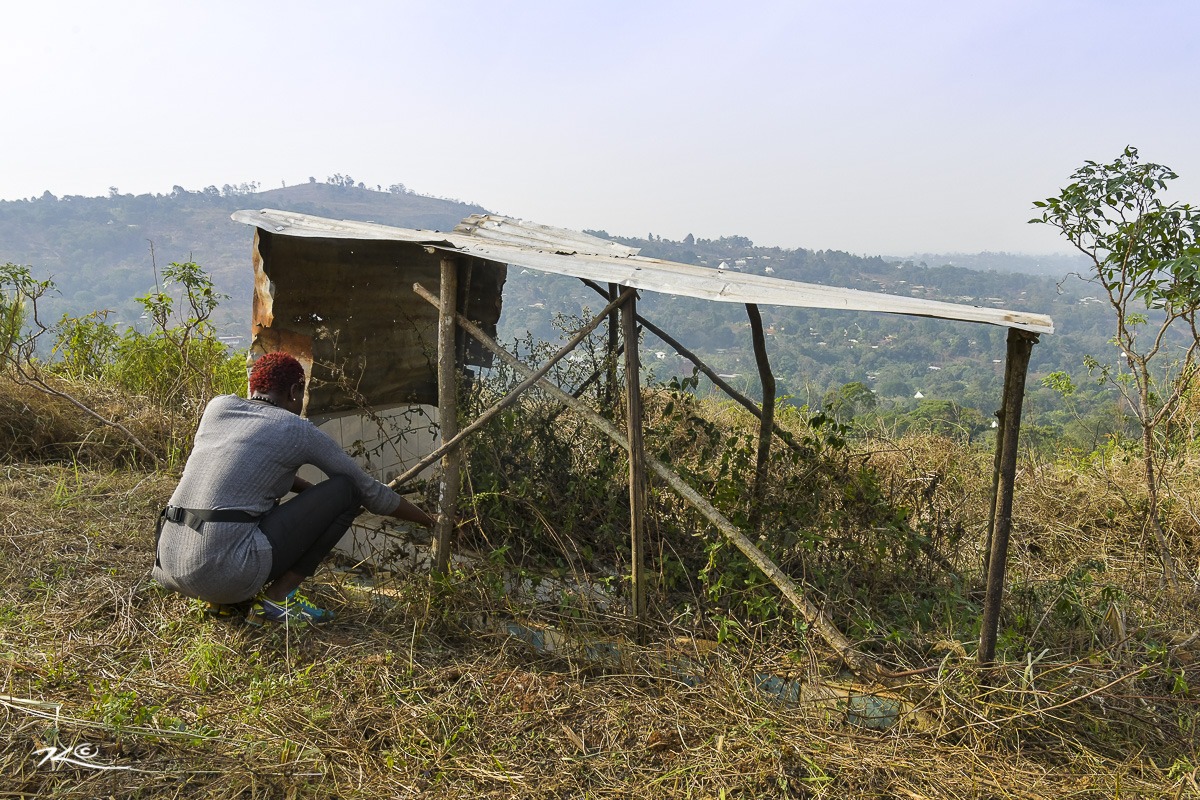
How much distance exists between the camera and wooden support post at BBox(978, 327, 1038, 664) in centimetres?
279

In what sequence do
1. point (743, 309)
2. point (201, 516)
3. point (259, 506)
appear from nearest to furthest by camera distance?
point (201, 516)
point (259, 506)
point (743, 309)

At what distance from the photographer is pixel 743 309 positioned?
16.9m

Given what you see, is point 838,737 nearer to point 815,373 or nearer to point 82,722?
point 82,722

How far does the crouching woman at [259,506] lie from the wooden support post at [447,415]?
12.4 inches

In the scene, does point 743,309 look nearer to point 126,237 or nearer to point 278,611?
point 278,611

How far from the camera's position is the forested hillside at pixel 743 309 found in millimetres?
9723

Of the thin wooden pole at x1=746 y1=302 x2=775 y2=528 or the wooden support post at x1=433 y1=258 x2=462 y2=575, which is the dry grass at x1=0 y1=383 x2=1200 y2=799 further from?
the thin wooden pole at x1=746 y1=302 x2=775 y2=528

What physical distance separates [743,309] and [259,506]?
562 inches

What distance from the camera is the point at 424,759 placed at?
2881mm

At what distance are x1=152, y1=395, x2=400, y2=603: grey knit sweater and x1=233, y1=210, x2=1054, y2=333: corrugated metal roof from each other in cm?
109

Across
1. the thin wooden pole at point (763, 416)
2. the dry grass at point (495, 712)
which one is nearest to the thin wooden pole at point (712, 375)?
the thin wooden pole at point (763, 416)

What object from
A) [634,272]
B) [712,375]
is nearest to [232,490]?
[634,272]

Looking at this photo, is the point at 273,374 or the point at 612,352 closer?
the point at 273,374

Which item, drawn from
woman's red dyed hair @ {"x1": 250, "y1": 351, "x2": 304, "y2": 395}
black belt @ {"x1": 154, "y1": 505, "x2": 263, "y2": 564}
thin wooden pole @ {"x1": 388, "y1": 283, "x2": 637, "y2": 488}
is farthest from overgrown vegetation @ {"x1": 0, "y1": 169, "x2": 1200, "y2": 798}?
woman's red dyed hair @ {"x1": 250, "y1": 351, "x2": 304, "y2": 395}
